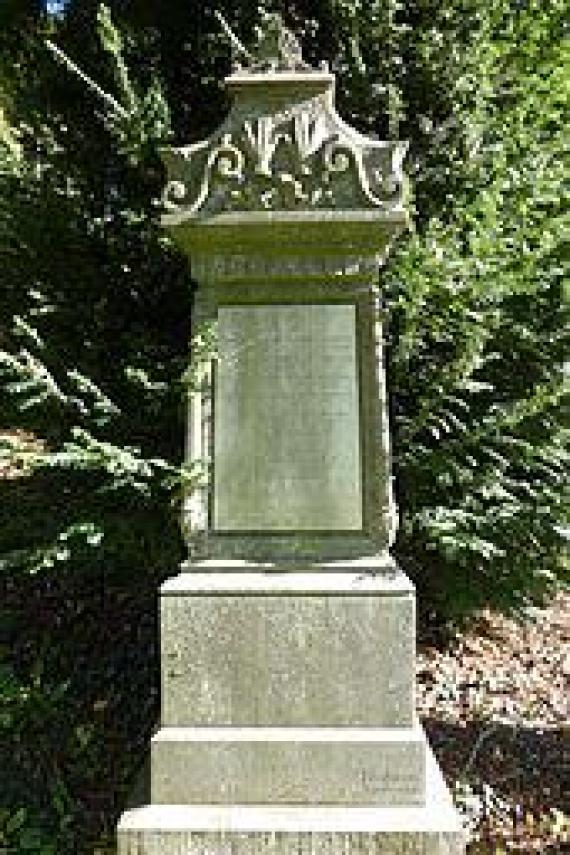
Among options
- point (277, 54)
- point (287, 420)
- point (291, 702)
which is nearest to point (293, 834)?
point (291, 702)

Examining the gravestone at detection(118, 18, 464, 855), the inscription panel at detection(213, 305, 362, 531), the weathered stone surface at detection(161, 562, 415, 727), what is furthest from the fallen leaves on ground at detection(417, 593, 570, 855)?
the inscription panel at detection(213, 305, 362, 531)

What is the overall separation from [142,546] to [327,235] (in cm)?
207

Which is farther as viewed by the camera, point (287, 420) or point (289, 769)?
point (287, 420)

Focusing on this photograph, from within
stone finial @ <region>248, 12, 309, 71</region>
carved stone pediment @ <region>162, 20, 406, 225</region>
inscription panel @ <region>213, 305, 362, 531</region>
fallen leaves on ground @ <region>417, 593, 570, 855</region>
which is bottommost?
fallen leaves on ground @ <region>417, 593, 570, 855</region>

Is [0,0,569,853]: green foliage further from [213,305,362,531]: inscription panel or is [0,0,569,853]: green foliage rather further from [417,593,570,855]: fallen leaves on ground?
[213,305,362,531]: inscription panel

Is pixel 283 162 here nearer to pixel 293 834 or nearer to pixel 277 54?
pixel 277 54

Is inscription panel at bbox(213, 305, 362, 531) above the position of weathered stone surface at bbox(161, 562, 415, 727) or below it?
above

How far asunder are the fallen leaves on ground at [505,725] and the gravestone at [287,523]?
0.91 meters

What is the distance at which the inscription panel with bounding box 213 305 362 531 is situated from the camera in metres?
3.69

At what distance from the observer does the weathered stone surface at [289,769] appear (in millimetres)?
3504

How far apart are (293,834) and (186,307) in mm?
2701

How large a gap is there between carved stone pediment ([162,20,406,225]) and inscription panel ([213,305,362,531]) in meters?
0.38

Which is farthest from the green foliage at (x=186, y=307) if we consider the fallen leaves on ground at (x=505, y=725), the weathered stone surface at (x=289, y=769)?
the weathered stone surface at (x=289, y=769)

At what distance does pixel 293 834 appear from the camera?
3.37 m
